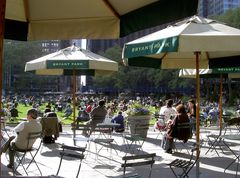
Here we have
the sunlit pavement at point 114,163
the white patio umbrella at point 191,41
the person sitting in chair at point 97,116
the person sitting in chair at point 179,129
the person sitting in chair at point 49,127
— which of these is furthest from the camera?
the person sitting in chair at point 97,116

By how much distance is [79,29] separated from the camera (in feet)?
19.1

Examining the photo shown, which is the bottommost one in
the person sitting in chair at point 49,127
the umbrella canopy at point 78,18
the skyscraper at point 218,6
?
the person sitting in chair at point 49,127

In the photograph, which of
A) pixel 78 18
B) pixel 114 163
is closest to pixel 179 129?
pixel 114 163

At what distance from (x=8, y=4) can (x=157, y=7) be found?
81.2 inches

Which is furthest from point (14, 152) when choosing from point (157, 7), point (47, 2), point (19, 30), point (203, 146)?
point (203, 146)

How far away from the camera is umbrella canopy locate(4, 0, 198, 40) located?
4.93m

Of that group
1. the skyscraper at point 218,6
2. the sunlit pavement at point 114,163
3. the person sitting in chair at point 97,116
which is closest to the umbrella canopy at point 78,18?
the sunlit pavement at point 114,163

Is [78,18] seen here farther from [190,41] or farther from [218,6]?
[218,6]

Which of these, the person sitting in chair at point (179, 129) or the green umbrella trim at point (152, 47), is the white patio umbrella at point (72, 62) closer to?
the person sitting in chair at point (179, 129)

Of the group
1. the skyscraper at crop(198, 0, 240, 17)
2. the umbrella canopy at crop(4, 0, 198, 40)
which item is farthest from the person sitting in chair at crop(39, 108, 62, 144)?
the skyscraper at crop(198, 0, 240, 17)

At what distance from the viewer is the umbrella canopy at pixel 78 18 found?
16.2 feet

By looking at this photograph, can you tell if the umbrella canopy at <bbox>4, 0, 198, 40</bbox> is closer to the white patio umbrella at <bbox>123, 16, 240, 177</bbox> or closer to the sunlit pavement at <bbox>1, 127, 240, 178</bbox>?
the white patio umbrella at <bbox>123, 16, 240, 177</bbox>

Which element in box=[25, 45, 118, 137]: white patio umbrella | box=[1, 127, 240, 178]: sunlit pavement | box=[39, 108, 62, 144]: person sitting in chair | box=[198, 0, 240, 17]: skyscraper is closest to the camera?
box=[1, 127, 240, 178]: sunlit pavement

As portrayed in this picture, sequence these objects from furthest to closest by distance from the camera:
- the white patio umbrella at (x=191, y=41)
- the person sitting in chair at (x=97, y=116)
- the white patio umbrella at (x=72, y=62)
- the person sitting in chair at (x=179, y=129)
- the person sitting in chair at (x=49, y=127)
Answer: the person sitting in chair at (x=97, y=116), the person sitting in chair at (x=49, y=127), the white patio umbrella at (x=72, y=62), the person sitting in chair at (x=179, y=129), the white patio umbrella at (x=191, y=41)
